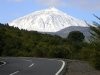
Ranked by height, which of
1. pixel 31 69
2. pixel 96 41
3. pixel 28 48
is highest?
pixel 28 48

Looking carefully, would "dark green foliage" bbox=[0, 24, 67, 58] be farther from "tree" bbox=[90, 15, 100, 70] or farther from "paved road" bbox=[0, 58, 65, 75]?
"tree" bbox=[90, 15, 100, 70]

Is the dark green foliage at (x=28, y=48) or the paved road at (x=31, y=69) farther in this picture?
the dark green foliage at (x=28, y=48)

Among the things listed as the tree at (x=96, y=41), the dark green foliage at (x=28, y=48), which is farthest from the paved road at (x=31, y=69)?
the dark green foliage at (x=28, y=48)

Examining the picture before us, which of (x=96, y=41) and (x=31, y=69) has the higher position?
(x=96, y=41)

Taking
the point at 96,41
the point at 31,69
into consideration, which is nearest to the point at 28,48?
the point at 31,69

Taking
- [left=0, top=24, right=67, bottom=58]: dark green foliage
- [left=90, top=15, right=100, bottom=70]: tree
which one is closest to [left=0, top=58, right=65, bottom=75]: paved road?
[left=90, top=15, right=100, bottom=70]: tree

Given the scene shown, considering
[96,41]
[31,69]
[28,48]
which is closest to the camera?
[96,41]

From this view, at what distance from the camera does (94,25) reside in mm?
28328

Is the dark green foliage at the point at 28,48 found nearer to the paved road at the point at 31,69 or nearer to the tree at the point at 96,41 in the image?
the paved road at the point at 31,69

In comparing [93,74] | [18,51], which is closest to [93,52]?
[93,74]

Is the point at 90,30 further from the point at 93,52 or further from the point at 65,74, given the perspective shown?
the point at 65,74

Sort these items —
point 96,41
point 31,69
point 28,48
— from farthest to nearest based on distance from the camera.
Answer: point 28,48 < point 31,69 < point 96,41

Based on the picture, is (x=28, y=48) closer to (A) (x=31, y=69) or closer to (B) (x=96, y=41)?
(A) (x=31, y=69)

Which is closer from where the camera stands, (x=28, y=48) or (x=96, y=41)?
(x=96, y=41)
